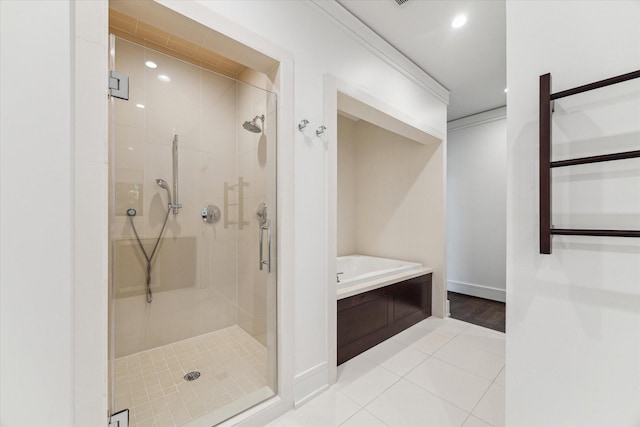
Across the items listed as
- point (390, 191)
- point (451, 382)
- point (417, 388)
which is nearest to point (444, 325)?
point (451, 382)

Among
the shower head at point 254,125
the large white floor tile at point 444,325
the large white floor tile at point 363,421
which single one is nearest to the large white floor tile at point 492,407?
the large white floor tile at point 363,421

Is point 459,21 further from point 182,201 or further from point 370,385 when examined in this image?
point 370,385

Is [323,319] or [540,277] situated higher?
[540,277]

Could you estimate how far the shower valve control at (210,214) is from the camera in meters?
1.67

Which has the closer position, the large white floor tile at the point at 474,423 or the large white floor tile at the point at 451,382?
the large white floor tile at the point at 474,423

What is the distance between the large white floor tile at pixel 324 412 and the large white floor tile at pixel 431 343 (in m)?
1.03

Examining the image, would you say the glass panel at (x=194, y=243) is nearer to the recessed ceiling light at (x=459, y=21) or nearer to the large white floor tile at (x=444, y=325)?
the recessed ceiling light at (x=459, y=21)

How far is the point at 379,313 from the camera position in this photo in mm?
2486

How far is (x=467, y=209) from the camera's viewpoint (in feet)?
13.5

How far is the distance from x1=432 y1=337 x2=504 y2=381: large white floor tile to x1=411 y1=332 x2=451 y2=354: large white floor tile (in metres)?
0.05
